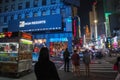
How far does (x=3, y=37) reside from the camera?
40.6 ft

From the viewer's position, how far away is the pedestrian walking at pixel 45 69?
3584 mm

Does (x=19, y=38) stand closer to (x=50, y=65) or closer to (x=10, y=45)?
(x=10, y=45)

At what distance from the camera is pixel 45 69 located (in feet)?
11.9

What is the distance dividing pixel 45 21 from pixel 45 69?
38745 millimetres

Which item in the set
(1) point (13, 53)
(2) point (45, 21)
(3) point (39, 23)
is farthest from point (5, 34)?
(3) point (39, 23)

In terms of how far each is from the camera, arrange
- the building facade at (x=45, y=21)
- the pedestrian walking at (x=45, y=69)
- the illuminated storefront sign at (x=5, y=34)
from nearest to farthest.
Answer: the pedestrian walking at (x=45, y=69), the illuminated storefront sign at (x=5, y=34), the building facade at (x=45, y=21)

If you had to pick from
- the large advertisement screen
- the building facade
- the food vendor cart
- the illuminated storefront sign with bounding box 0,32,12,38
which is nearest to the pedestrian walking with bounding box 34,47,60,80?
the food vendor cart

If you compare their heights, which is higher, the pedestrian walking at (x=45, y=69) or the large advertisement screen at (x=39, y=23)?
the large advertisement screen at (x=39, y=23)

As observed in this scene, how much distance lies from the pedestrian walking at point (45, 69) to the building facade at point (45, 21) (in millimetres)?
33524

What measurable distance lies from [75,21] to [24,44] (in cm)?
3072

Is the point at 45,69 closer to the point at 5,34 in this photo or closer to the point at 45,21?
the point at 5,34

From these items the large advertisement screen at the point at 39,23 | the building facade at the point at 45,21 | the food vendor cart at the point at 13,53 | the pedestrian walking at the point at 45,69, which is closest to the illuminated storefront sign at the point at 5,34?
the food vendor cart at the point at 13,53

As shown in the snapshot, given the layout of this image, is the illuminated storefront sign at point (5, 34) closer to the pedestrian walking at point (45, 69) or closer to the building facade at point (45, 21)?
the pedestrian walking at point (45, 69)

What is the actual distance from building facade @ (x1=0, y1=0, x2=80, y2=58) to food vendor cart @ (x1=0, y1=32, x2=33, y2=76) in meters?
24.5
